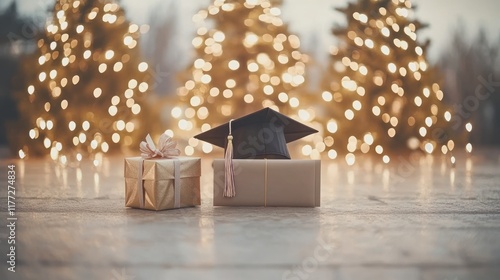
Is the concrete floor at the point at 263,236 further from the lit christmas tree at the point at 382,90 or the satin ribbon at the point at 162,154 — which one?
the lit christmas tree at the point at 382,90

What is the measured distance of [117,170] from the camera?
6.22 metres

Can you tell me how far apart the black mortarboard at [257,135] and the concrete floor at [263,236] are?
39 centimetres

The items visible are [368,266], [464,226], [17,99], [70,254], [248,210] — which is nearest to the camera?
[368,266]

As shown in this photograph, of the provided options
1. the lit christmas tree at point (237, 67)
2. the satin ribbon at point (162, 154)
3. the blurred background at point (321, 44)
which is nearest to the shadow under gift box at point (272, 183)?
the satin ribbon at point (162, 154)

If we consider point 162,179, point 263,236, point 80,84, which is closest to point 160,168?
point 162,179

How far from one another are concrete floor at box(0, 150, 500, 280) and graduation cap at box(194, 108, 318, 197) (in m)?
0.38

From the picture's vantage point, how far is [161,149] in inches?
153

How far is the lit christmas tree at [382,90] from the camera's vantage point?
705 cm

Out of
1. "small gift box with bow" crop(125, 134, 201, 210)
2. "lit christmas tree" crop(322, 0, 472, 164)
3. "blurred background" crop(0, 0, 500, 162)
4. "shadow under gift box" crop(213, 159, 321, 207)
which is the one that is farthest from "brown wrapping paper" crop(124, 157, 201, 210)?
"blurred background" crop(0, 0, 500, 162)

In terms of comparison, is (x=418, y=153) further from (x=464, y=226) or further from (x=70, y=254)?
(x=70, y=254)

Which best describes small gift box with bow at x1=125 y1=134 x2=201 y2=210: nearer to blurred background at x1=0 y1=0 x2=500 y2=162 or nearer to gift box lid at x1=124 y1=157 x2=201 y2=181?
gift box lid at x1=124 y1=157 x2=201 y2=181

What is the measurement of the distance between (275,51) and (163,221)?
440 centimetres

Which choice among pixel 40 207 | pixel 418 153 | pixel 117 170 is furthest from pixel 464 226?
pixel 418 153

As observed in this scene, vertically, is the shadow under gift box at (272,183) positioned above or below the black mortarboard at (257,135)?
below
